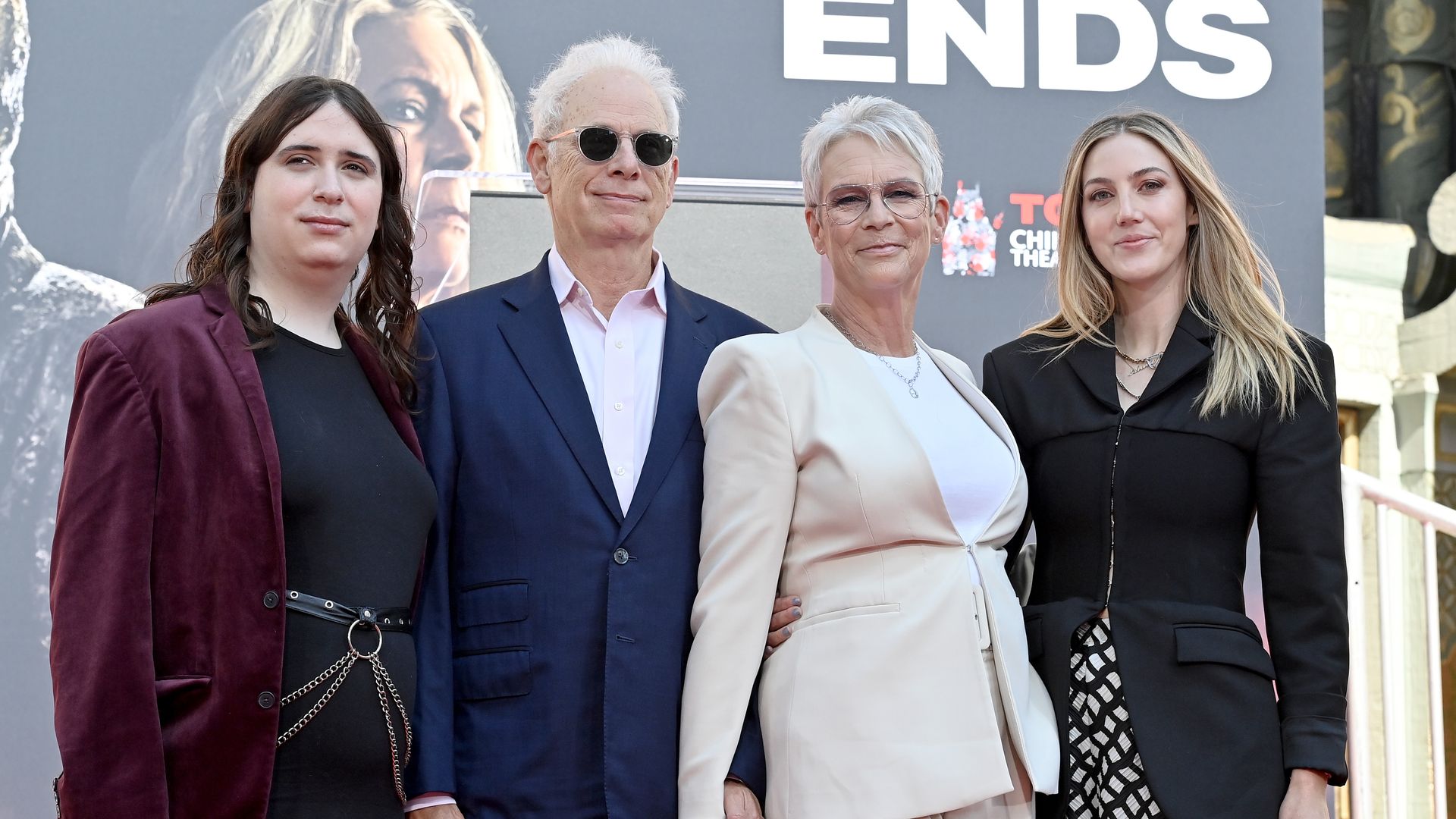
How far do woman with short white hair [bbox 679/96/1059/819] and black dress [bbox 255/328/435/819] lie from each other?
1.52 ft

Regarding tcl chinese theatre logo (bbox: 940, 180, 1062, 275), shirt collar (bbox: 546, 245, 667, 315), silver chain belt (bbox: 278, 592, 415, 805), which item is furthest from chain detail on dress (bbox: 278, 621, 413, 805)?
tcl chinese theatre logo (bbox: 940, 180, 1062, 275)

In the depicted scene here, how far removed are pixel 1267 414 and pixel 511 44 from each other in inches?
136

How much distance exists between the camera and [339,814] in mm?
1958

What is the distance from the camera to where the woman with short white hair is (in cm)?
216

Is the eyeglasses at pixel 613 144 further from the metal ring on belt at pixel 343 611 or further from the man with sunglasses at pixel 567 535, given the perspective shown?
the metal ring on belt at pixel 343 611

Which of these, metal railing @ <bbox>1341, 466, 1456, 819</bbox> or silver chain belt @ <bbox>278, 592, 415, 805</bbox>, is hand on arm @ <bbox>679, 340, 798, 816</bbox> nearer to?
silver chain belt @ <bbox>278, 592, 415, 805</bbox>

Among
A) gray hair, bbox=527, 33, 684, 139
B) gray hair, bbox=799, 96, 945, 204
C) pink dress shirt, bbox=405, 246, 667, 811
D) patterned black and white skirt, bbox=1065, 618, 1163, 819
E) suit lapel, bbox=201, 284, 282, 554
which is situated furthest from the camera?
gray hair, bbox=527, 33, 684, 139

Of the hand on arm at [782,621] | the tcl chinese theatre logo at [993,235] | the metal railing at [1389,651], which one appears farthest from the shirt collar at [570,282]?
the tcl chinese theatre logo at [993,235]

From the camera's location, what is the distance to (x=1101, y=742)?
2.29 metres

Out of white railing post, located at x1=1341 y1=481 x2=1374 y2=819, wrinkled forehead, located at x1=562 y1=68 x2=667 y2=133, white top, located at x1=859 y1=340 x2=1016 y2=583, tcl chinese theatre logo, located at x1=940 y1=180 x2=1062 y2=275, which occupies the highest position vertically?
tcl chinese theatre logo, located at x1=940 y1=180 x2=1062 y2=275

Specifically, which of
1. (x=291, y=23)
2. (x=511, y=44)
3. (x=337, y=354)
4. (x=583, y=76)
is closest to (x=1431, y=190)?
(x=511, y=44)

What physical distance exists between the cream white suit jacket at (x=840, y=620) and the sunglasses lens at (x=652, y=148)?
409mm

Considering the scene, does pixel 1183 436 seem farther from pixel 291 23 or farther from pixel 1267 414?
pixel 291 23

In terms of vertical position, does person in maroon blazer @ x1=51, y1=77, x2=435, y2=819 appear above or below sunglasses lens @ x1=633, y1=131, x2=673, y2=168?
below
